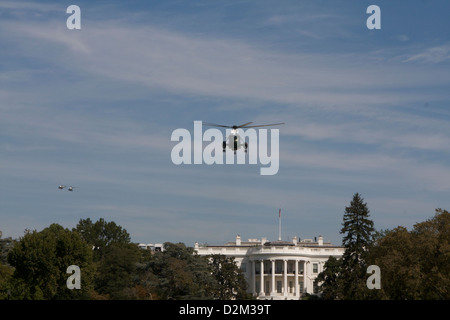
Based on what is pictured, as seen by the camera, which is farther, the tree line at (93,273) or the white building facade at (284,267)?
the white building facade at (284,267)

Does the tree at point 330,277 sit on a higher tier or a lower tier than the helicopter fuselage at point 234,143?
lower

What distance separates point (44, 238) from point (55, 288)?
8428 millimetres

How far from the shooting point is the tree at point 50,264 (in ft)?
333

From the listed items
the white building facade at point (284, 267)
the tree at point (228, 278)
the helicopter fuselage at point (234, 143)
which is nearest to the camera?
the helicopter fuselage at point (234, 143)

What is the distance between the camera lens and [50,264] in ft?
339

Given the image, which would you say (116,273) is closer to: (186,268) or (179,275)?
(186,268)

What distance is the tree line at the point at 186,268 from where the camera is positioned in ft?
269

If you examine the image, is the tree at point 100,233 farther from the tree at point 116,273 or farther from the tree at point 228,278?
the tree at point 116,273

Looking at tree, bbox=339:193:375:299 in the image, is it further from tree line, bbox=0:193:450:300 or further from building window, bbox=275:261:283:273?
building window, bbox=275:261:283:273

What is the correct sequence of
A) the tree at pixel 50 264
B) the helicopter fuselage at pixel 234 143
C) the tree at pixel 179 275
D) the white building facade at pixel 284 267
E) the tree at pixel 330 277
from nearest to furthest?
the helicopter fuselage at pixel 234 143 < the tree at pixel 50 264 < the tree at pixel 179 275 < the tree at pixel 330 277 < the white building facade at pixel 284 267

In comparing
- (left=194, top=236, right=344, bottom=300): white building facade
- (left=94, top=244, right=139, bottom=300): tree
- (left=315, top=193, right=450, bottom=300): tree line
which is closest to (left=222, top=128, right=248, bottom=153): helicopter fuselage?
(left=315, top=193, right=450, bottom=300): tree line

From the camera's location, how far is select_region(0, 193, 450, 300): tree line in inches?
3233

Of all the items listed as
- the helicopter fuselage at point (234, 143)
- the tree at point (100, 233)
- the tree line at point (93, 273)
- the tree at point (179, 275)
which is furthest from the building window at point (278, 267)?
the helicopter fuselage at point (234, 143)
